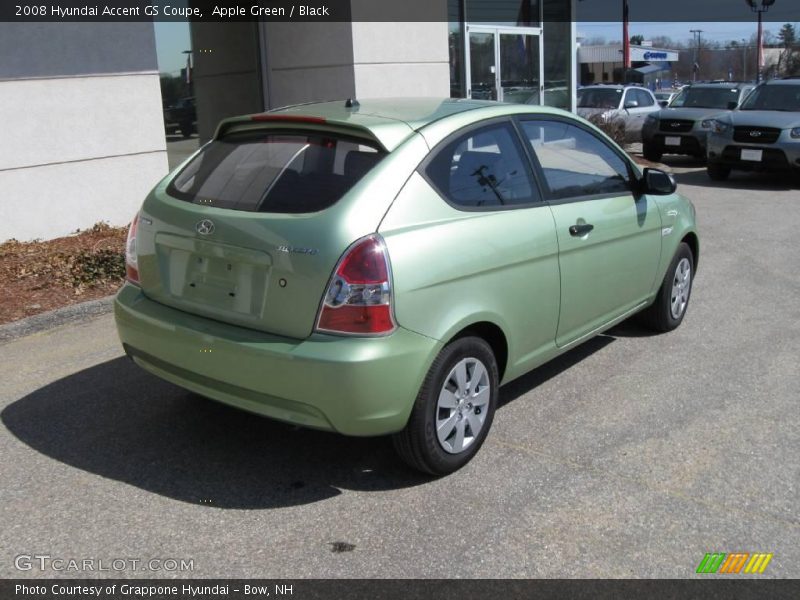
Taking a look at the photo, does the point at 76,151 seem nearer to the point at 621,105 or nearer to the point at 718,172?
the point at 718,172

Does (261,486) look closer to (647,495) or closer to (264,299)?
(264,299)

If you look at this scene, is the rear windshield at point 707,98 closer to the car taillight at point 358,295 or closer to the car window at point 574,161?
the car window at point 574,161

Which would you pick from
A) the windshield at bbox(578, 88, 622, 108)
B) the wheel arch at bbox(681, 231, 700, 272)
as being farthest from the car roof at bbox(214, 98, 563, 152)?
the windshield at bbox(578, 88, 622, 108)

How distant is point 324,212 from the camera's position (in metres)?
3.64

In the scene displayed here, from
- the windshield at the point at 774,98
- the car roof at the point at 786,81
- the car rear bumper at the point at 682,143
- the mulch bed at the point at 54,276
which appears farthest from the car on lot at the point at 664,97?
the mulch bed at the point at 54,276

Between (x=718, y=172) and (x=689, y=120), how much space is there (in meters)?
2.48

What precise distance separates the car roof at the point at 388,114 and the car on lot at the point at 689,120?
13.1 metres

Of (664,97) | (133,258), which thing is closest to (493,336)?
(133,258)

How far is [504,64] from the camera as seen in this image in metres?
16.3

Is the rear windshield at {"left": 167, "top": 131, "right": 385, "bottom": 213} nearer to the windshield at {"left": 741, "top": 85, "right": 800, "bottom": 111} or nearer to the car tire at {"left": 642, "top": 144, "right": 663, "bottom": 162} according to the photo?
the windshield at {"left": 741, "top": 85, "right": 800, "bottom": 111}

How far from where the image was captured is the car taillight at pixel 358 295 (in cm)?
352

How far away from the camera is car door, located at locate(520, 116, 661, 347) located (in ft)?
15.3

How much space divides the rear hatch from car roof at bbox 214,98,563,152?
0.04 meters

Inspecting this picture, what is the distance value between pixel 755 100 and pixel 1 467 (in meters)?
14.5
